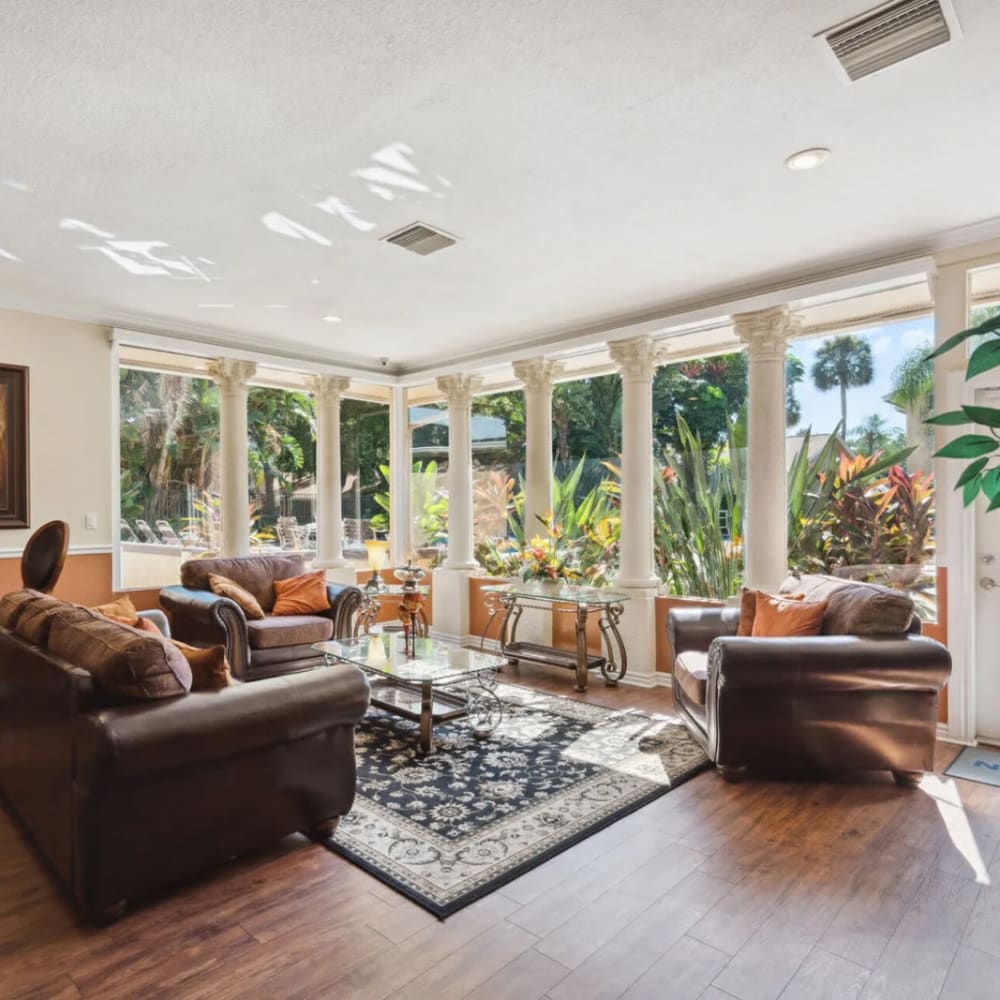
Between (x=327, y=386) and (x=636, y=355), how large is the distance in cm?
297

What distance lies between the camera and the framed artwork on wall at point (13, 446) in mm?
4559

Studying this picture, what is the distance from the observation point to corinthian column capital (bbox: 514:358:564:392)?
19.2ft

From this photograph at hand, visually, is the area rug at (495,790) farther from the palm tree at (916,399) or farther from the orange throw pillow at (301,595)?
the palm tree at (916,399)

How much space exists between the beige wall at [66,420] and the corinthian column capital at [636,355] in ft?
12.3

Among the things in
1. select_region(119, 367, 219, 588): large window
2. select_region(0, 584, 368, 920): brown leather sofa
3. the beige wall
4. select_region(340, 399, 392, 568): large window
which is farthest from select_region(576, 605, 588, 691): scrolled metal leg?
the beige wall

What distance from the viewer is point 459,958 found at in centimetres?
193

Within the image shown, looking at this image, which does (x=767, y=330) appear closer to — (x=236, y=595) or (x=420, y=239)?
(x=420, y=239)

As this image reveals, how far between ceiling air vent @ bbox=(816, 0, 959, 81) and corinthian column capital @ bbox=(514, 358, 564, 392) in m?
3.73

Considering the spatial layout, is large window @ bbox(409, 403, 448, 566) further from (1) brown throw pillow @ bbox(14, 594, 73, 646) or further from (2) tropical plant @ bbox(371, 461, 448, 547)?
(1) brown throw pillow @ bbox(14, 594, 73, 646)

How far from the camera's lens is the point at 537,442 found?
5.98 meters

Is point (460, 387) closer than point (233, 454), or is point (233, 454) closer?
point (233, 454)

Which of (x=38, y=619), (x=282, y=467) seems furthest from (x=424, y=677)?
(x=282, y=467)

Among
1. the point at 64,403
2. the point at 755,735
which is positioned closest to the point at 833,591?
the point at 755,735

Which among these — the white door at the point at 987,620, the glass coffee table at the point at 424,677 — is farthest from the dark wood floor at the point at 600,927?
the white door at the point at 987,620
